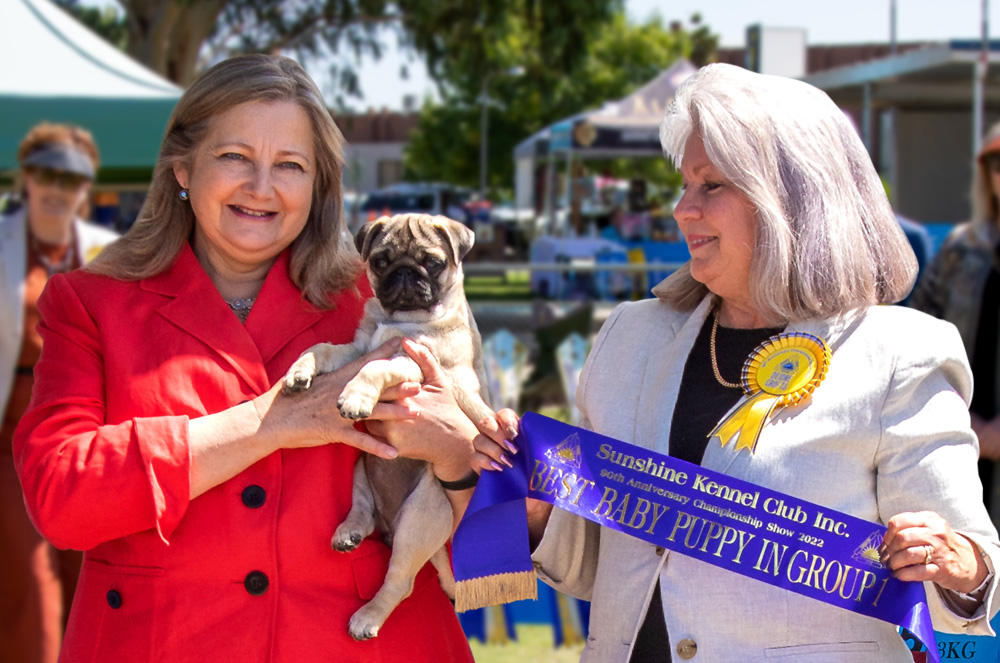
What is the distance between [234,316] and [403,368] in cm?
53

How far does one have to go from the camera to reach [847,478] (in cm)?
248

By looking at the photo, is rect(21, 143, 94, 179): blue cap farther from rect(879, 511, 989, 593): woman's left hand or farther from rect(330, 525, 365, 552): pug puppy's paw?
rect(879, 511, 989, 593): woman's left hand

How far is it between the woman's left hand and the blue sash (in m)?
0.05

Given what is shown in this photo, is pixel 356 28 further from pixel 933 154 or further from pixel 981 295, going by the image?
pixel 981 295

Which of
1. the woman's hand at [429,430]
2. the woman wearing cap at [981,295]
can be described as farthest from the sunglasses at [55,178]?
the woman wearing cap at [981,295]

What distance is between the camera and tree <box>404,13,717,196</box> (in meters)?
38.4

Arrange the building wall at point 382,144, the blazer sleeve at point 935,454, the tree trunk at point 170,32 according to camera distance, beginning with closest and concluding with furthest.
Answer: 1. the blazer sleeve at point 935,454
2. the tree trunk at point 170,32
3. the building wall at point 382,144

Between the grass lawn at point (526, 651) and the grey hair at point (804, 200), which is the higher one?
the grey hair at point (804, 200)

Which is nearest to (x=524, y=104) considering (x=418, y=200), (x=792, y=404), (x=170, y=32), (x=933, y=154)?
(x=418, y=200)

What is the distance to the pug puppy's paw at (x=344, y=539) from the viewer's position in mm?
2633

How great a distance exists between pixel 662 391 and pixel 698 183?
593 millimetres

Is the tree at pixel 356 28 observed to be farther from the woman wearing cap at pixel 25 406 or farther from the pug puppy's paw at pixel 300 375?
the pug puppy's paw at pixel 300 375

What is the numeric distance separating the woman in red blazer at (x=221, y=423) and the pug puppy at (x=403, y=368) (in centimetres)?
6

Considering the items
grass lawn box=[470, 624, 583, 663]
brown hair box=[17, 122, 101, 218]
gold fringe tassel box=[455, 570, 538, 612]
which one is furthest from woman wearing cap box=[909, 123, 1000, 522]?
brown hair box=[17, 122, 101, 218]
